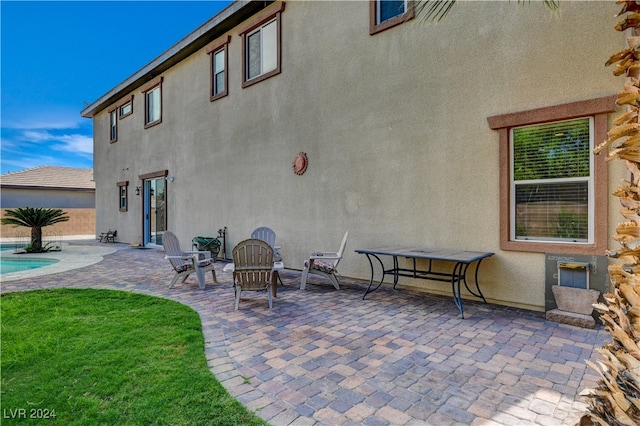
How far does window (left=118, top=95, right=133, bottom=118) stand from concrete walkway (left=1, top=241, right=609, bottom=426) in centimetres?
1310

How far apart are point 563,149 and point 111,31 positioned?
2361 cm

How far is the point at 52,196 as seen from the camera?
25172 mm

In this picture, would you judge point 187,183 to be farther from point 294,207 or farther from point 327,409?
point 327,409

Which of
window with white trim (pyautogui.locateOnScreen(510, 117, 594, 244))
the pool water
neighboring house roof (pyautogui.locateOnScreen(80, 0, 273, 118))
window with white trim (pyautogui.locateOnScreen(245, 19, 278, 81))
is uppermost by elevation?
neighboring house roof (pyautogui.locateOnScreen(80, 0, 273, 118))

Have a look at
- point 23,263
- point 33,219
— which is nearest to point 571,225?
point 23,263

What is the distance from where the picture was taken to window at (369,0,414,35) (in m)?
6.58

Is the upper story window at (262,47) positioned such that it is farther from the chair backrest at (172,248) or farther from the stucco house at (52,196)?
the stucco house at (52,196)

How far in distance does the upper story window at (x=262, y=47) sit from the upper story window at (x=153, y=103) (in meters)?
5.55

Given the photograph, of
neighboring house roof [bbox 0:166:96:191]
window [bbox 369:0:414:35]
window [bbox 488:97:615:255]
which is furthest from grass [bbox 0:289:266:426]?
neighboring house roof [bbox 0:166:96:191]

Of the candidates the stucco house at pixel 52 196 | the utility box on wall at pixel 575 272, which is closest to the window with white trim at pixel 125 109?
the stucco house at pixel 52 196

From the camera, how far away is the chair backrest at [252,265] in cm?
548

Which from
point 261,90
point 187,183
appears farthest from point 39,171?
point 261,90

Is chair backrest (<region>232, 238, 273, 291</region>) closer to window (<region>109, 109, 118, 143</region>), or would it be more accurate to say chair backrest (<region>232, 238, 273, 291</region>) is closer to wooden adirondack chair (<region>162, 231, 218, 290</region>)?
wooden adirondack chair (<region>162, 231, 218, 290</region>)

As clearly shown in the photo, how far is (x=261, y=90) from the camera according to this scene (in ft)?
31.0
